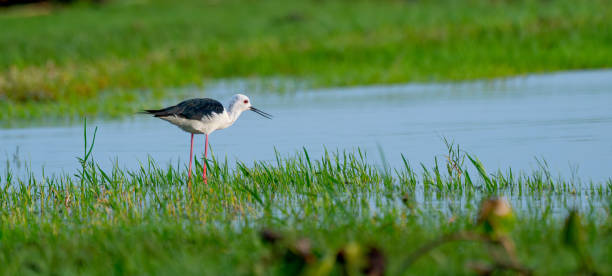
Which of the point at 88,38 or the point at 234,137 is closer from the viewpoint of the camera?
the point at 234,137

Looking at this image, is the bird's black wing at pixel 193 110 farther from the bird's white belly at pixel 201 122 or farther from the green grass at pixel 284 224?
the green grass at pixel 284 224

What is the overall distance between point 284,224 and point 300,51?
58.4ft

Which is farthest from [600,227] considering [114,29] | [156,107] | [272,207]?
[114,29]

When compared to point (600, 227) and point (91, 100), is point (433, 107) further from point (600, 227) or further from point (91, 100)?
point (600, 227)

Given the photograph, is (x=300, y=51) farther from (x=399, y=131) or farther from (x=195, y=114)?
(x=195, y=114)

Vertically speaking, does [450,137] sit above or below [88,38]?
below

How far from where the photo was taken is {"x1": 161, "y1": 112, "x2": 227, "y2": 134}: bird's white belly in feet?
30.9

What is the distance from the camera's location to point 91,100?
59.4 ft

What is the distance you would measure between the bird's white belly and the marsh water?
36cm

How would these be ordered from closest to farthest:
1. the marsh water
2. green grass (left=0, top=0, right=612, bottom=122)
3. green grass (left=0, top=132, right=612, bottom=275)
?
green grass (left=0, top=132, right=612, bottom=275)
the marsh water
green grass (left=0, top=0, right=612, bottom=122)

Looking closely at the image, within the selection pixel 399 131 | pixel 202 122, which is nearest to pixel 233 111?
pixel 202 122

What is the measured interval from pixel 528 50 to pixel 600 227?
16.7m

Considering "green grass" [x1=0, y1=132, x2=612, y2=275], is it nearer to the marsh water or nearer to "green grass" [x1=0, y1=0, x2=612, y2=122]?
the marsh water

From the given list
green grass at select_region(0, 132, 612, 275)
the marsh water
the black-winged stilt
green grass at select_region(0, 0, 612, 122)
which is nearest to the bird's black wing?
the black-winged stilt
